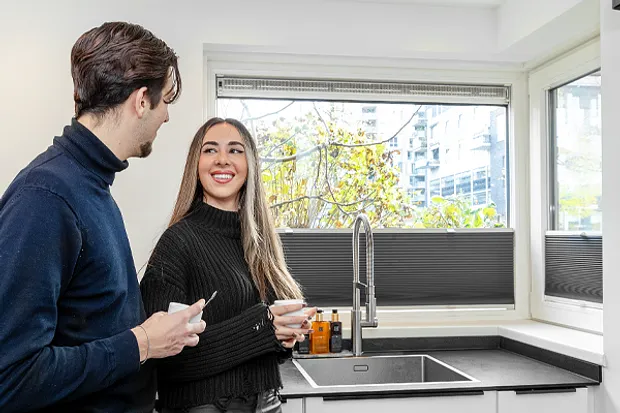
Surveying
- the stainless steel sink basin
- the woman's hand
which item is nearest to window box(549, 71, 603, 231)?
the stainless steel sink basin

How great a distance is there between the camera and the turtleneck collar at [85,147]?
1252 millimetres

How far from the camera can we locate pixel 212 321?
1800 millimetres

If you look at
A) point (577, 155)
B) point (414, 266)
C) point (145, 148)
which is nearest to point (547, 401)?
point (414, 266)

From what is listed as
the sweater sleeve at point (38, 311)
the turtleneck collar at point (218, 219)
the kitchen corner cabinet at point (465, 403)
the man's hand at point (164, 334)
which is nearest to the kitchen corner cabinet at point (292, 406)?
the kitchen corner cabinet at point (465, 403)

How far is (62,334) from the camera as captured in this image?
1.18 metres

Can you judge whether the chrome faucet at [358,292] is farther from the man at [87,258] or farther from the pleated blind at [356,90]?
the man at [87,258]

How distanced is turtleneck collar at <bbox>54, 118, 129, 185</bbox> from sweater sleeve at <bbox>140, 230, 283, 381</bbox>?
52cm

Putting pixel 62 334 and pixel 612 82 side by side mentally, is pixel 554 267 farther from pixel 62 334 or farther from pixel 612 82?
pixel 62 334

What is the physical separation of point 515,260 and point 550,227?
26 cm

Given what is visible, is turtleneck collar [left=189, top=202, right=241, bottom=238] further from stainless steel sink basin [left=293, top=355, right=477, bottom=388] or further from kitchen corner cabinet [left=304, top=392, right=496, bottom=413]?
stainless steel sink basin [left=293, top=355, right=477, bottom=388]

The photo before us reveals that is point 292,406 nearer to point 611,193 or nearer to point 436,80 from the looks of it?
point 611,193

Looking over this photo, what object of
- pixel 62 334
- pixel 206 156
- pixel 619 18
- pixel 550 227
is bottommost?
pixel 62 334

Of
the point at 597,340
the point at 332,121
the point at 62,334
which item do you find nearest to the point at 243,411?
the point at 62,334

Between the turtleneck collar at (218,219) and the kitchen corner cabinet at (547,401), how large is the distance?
3.96 feet
